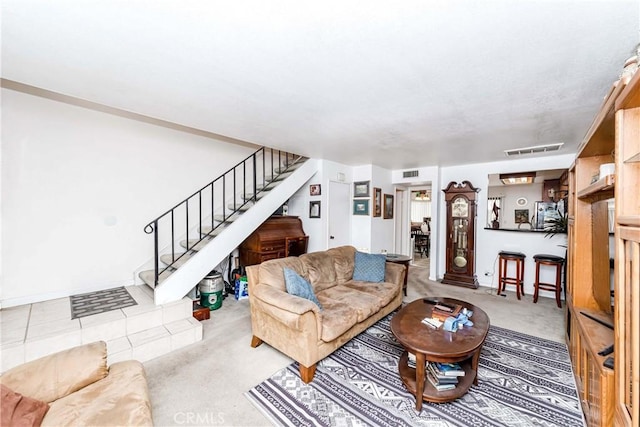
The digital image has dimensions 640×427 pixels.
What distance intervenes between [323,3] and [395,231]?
212 inches

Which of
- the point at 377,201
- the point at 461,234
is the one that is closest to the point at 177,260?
the point at 377,201

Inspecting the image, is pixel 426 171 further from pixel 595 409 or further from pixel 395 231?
pixel 595 409

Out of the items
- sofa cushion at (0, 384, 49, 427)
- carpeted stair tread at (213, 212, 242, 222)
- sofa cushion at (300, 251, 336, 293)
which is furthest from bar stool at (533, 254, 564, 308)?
sofa cushion at (0, 384, 49, 427)

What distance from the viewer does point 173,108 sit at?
2.59 meters

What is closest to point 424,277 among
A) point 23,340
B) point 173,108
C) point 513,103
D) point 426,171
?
point 426,171

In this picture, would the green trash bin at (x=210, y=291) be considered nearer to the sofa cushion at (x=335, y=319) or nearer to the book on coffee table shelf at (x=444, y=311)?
the sofa cushion at (x=335, y=319)

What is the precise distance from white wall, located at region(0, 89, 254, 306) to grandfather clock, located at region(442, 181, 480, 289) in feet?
Answer: 15.5

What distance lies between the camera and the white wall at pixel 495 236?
4379mm

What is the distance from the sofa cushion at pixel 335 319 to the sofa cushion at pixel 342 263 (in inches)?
29.8

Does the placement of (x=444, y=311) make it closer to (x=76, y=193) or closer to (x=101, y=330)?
(x=101, y=330)

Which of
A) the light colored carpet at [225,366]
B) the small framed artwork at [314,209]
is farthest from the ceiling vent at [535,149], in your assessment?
the small framed artwork at [314,209]

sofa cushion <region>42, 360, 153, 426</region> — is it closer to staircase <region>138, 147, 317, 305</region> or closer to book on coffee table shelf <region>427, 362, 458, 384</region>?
staircase <region>138, 147, 317, 305</region>

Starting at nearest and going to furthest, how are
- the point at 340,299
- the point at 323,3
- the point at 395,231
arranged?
the point at 323,3, the point at 340,299, the point at 395,231

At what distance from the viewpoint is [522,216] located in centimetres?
462
